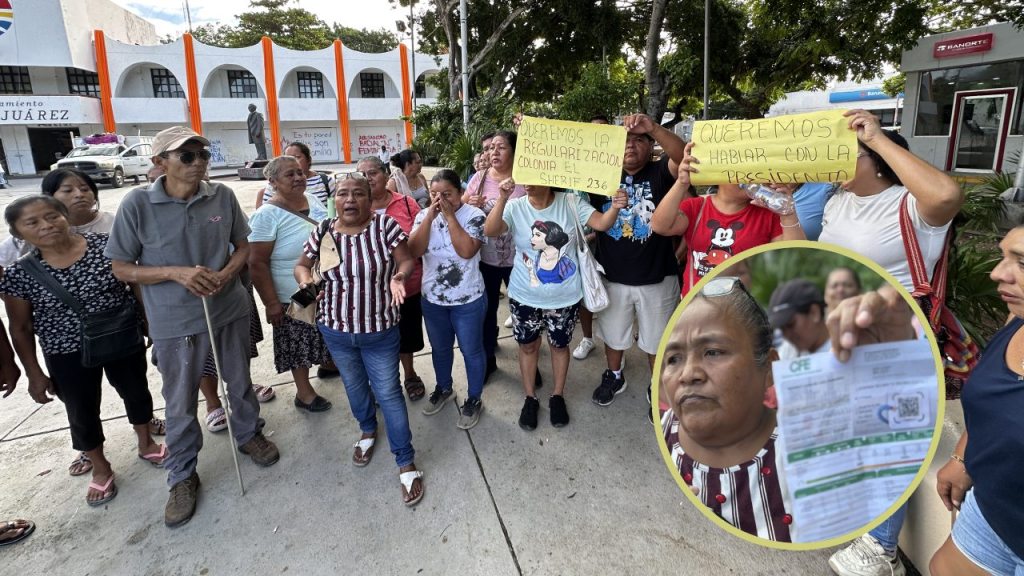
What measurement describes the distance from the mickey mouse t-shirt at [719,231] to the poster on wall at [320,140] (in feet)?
106

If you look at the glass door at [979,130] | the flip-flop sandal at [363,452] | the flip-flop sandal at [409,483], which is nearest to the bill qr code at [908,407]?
the flip-flop sandal at [409,483]

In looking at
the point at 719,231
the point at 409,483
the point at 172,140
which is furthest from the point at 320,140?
the point at 719,231

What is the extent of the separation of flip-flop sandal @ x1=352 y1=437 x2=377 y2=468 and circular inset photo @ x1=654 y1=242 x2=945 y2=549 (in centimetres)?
201

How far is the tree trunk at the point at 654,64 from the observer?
29.1 ft

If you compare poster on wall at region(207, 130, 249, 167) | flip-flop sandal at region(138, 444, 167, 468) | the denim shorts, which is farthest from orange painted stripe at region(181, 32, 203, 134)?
the denim shorts

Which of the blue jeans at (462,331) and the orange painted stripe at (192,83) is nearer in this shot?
the blue jeans at (462,331)

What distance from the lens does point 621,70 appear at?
20.8 metres

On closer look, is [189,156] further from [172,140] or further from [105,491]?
[105,491]

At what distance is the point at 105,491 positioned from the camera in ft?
8.87

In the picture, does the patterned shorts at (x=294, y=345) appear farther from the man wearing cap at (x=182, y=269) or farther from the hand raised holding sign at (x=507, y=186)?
the hand raised holding sign at (x=507, y=186)

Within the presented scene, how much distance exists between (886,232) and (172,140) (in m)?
3.17

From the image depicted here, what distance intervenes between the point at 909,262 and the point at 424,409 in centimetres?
279

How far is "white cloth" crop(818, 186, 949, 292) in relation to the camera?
184cm

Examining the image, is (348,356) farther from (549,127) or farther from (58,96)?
(58,96)
